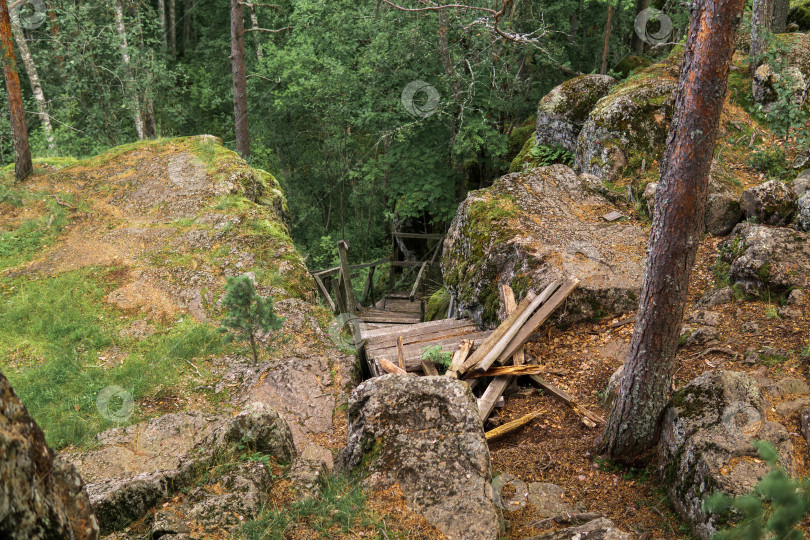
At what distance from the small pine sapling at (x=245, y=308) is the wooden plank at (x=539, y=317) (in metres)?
3.24

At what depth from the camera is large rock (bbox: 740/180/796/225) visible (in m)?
7.96

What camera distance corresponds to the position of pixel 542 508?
5172mm

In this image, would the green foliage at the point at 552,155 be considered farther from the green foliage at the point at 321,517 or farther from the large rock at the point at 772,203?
the green foliage at the point at 321,517

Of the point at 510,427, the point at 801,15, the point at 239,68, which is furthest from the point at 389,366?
the point at 801,15

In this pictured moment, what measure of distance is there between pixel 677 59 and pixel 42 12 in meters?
17.8

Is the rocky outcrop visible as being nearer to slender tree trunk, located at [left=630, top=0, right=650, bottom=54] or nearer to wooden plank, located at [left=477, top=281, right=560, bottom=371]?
wooden plank, located at [left=477, top=281, right=560, bottom=371]

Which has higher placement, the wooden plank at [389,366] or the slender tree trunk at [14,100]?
the slender tree trunk at [14,100]

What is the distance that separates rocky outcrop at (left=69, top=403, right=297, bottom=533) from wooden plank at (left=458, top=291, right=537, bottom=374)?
2.83m

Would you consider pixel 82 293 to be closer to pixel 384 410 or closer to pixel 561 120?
pixel 384 410

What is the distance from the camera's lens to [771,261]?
718cm

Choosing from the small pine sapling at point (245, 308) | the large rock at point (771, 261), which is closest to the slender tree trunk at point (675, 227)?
the large rock at point (771, 261)

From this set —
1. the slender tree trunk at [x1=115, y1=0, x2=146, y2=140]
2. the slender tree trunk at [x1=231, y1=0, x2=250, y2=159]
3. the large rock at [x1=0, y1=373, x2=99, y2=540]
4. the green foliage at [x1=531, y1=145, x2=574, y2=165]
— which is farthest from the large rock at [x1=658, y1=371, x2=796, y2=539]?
the slender tree trunk at [x1=115, y1=0, x2=146, y2=140]

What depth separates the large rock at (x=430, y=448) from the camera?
13.7ft

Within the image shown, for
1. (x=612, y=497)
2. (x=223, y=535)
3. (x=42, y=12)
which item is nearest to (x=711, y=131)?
(x=612, y=497)
